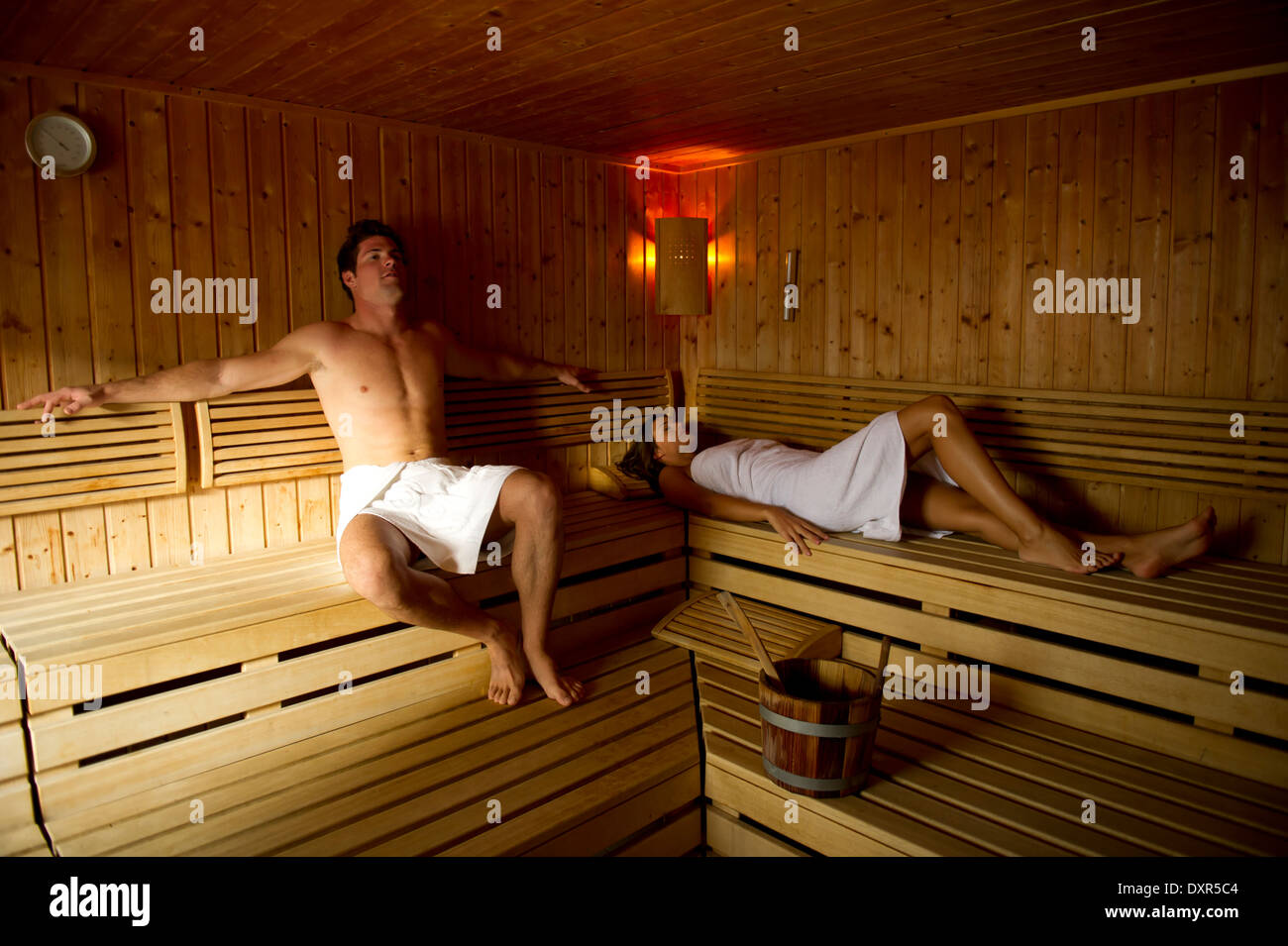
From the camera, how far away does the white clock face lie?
2.71m

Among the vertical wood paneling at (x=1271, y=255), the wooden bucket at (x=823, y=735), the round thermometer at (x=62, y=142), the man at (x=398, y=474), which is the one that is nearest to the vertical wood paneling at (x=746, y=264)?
the man at (x=398, y=474)

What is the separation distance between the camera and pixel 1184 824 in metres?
2.18

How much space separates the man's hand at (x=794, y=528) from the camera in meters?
3.32

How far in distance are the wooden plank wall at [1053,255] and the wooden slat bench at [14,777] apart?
131 inches

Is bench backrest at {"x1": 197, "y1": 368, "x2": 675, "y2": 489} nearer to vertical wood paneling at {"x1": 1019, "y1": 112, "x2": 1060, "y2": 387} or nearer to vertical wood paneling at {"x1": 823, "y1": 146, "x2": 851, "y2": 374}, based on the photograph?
vertical wood paneling at {"x1": 823, "y1": 146, "x2": 851, "y2": 374}

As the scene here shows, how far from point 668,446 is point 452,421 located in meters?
0.95

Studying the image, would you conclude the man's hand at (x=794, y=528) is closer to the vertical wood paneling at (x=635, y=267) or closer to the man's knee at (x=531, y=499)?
the man's knee at (x=531, y=499)

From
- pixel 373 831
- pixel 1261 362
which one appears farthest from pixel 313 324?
pixel 1261 362

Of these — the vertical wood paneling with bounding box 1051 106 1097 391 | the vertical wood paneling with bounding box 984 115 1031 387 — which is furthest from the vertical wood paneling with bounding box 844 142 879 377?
the vertical wood paneling with bounding box 1051 106 1097 391

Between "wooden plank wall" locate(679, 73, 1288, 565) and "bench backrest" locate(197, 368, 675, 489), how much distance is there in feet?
2.70
